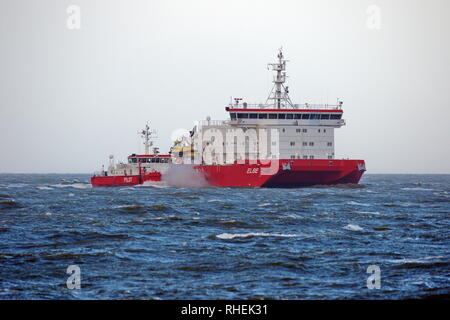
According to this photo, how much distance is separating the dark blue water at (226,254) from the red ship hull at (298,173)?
909 inches

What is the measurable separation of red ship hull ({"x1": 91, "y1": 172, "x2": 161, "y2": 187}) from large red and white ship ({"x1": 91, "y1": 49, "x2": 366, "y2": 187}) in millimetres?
11355

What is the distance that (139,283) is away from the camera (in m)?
14.3

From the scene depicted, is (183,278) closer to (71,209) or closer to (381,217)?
(381,217)

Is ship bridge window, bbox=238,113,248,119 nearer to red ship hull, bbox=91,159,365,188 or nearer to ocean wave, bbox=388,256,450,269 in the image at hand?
red ship hull, bbox=91,159,365,188

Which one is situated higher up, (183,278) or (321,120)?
(321,120)

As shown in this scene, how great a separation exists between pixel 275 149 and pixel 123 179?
91.3 feet

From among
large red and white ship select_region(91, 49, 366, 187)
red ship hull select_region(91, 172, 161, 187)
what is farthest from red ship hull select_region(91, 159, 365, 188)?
red ship hull select_region(91, 172, 161, 187)

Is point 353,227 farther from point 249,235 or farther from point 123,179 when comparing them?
point 123,179

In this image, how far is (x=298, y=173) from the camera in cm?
5566

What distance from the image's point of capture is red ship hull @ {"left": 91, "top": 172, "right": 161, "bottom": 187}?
75.7 metres

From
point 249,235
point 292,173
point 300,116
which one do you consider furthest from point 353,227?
point 300,116

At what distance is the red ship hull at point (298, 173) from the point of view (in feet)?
182
